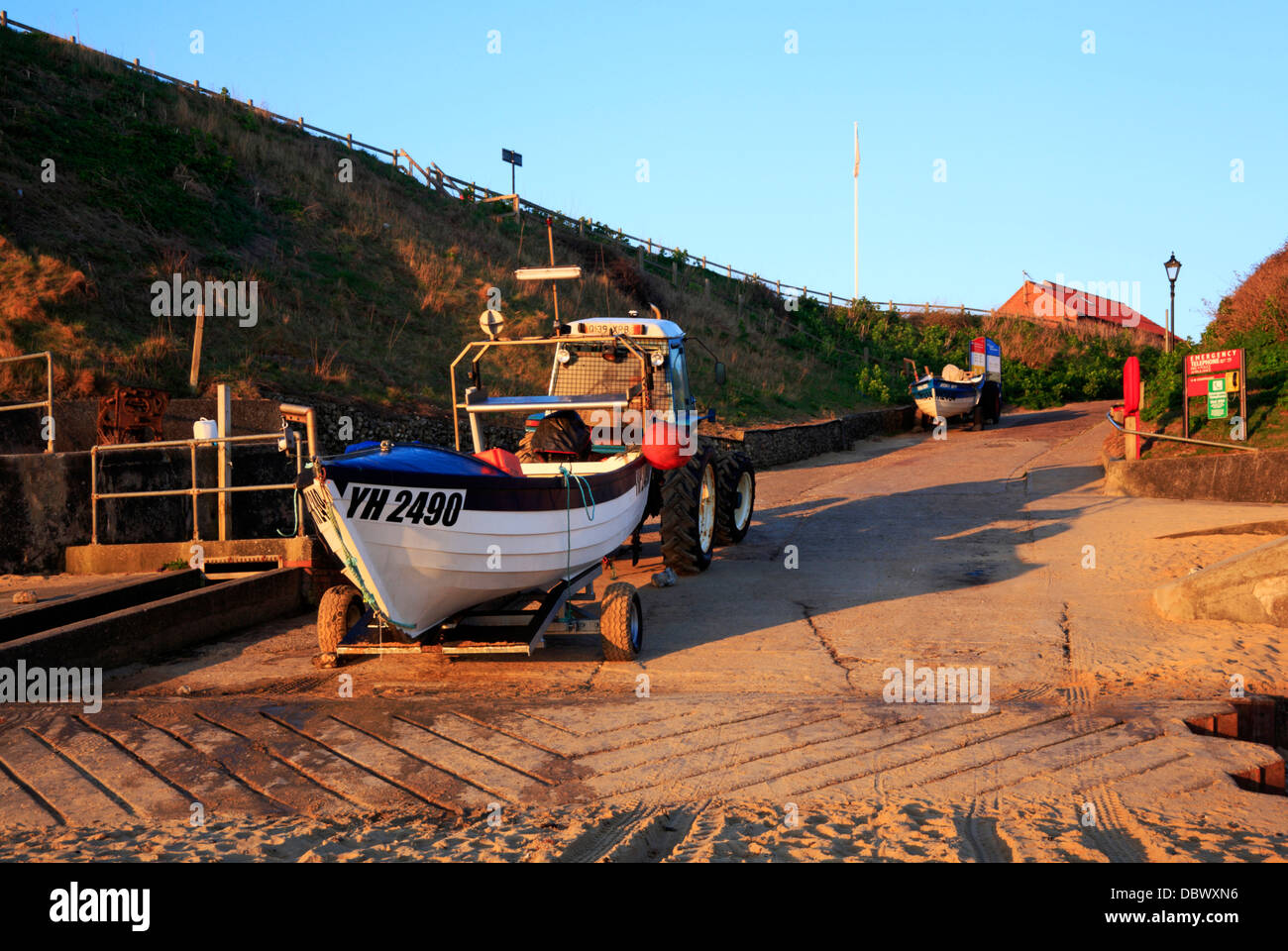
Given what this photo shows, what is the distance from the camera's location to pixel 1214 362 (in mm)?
16172

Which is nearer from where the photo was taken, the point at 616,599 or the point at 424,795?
the point at 424,795

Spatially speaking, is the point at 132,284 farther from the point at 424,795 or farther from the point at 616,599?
the point at 424,795

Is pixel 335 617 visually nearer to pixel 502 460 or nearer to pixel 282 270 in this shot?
pixel 502 460

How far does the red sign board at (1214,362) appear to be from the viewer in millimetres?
15820

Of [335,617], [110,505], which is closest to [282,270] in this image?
[110,505]

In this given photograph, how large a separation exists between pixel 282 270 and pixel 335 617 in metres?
21.5

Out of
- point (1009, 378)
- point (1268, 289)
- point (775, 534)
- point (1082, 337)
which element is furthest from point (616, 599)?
point (1082, 337)

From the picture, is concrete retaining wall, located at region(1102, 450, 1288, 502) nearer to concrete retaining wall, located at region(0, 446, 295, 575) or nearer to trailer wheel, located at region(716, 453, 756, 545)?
Result: trailer wheel, located at region(716, 453, 756, 545)

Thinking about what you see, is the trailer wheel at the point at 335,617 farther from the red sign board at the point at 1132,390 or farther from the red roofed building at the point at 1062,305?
the red roofed building at the point at 1062,305

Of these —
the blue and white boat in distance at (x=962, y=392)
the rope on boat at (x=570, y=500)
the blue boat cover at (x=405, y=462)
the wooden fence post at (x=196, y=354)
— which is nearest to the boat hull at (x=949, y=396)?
the blue and white boat in distance at (x=962, y=392)
